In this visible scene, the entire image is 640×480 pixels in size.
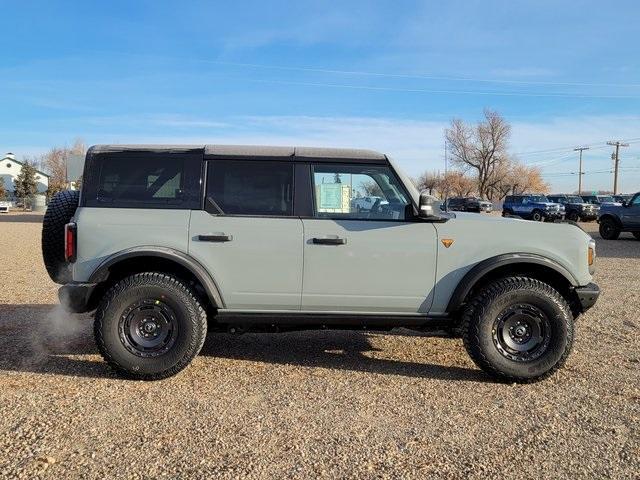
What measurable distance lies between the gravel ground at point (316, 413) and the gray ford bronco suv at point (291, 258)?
0.39m

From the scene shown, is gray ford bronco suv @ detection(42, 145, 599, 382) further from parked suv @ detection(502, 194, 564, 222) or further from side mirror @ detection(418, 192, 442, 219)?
parked suv @ detection(502, 194, 564, 222)

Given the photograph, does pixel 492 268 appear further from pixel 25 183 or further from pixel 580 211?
pixel 25 183

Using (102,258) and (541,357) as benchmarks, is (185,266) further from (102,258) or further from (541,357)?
(541,357)

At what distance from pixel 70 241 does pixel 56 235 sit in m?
0.47

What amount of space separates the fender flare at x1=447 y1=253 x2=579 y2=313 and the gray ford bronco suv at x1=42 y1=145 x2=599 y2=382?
0.04 ft

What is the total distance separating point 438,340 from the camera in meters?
5.94

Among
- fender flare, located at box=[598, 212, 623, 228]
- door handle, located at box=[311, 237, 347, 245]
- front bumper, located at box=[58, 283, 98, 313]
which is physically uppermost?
fender flare, located at box=[598, 212, 623, 228]

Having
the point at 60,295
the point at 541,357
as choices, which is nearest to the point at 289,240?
the point at 60,295

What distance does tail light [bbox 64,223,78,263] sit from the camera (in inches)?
175

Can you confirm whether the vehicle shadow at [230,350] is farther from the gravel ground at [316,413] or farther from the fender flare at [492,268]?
the fender flare at [492,268]

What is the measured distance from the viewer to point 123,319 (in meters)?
4.48

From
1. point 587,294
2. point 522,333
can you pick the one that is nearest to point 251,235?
point 522,333

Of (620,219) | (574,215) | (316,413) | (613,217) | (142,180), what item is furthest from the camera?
(574,215)

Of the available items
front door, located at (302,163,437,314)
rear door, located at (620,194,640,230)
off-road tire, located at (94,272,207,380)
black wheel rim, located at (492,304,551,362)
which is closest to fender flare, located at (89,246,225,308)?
off-road tire, located at (94,272,207,380)
